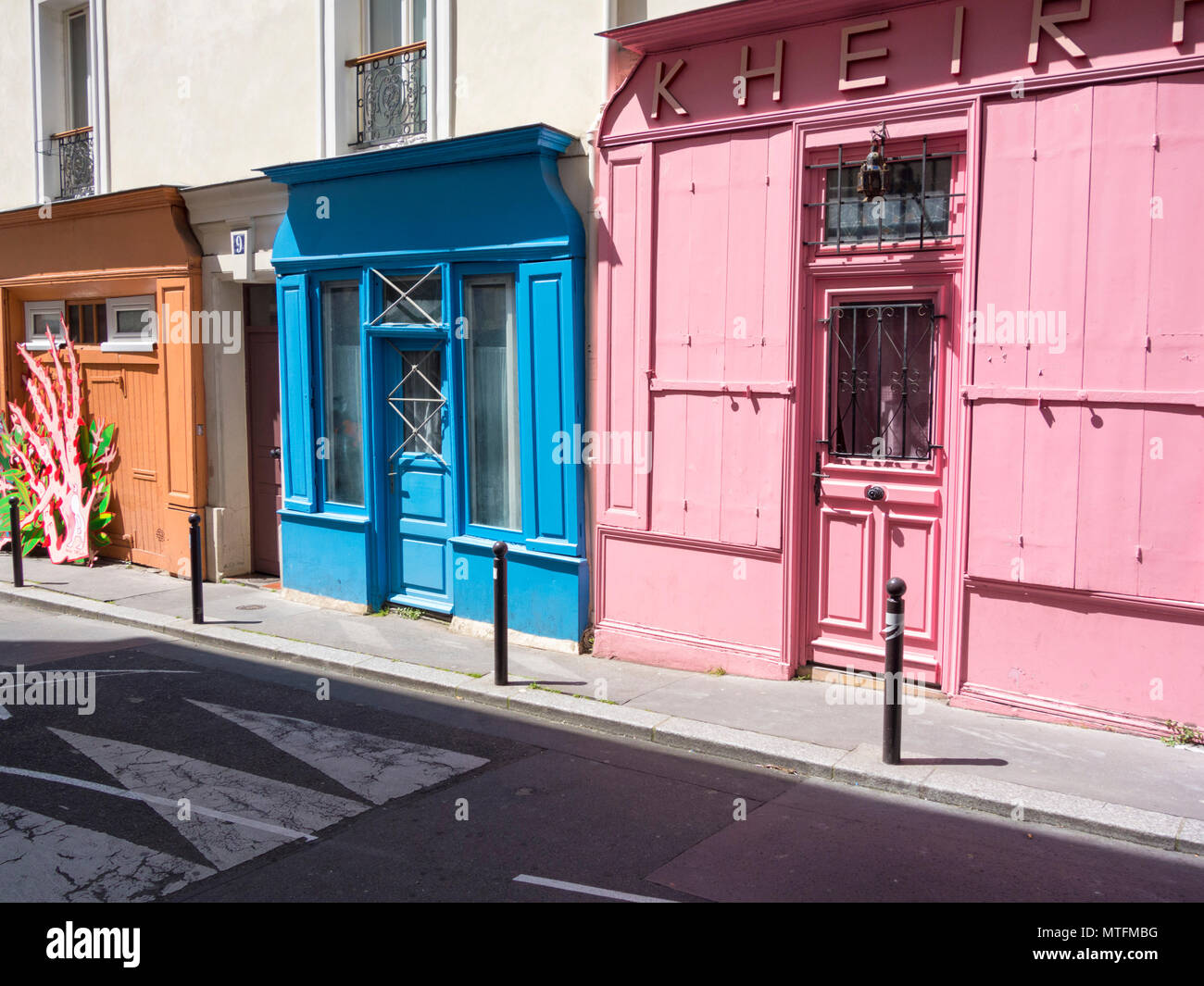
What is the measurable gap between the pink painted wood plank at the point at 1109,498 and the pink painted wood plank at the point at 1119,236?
0.73 feet

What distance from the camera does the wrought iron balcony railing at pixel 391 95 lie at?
33.0 feet

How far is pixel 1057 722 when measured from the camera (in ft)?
22.4

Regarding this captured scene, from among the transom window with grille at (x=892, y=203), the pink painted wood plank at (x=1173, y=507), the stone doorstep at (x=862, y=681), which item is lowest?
the stone doorstep at (x=862, y=681)

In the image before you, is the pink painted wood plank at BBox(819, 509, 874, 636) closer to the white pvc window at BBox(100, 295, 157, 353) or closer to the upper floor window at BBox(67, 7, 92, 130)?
the white pvc window at BBox(100, 295, 157, 353)

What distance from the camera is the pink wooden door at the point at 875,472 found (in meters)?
7.38

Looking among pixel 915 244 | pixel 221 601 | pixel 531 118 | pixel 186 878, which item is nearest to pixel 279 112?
pixel 531 118

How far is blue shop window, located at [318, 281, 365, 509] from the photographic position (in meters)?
10.6

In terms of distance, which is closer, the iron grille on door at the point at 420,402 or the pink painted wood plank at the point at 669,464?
the pink painted wood plank at the point at 669,464

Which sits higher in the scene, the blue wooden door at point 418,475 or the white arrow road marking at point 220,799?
A: the blue wooden door at point 418,475

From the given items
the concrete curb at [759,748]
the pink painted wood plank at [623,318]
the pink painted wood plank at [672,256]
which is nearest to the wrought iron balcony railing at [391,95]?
the pink painted wood plank at [623,318]

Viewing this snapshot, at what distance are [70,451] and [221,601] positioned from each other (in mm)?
3981

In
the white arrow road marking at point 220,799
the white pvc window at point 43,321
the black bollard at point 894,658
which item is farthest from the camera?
the white pvc window at point 43,321

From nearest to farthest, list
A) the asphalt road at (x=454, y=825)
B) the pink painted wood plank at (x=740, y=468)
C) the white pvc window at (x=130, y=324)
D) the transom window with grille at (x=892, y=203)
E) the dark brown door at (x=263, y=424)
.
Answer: the asphalt road at (x=454, y=825) < the transom window with grille at (x=892, y=203) < the pink painted wood plank at (x=740, y=468) < the dark brown door at (x=263, y=424) < the white pvc window at (x=130, y=324)

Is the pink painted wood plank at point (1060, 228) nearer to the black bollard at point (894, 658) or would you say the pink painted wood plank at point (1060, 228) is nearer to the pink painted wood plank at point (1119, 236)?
the pink painted wood plank at point (1119, 236)
